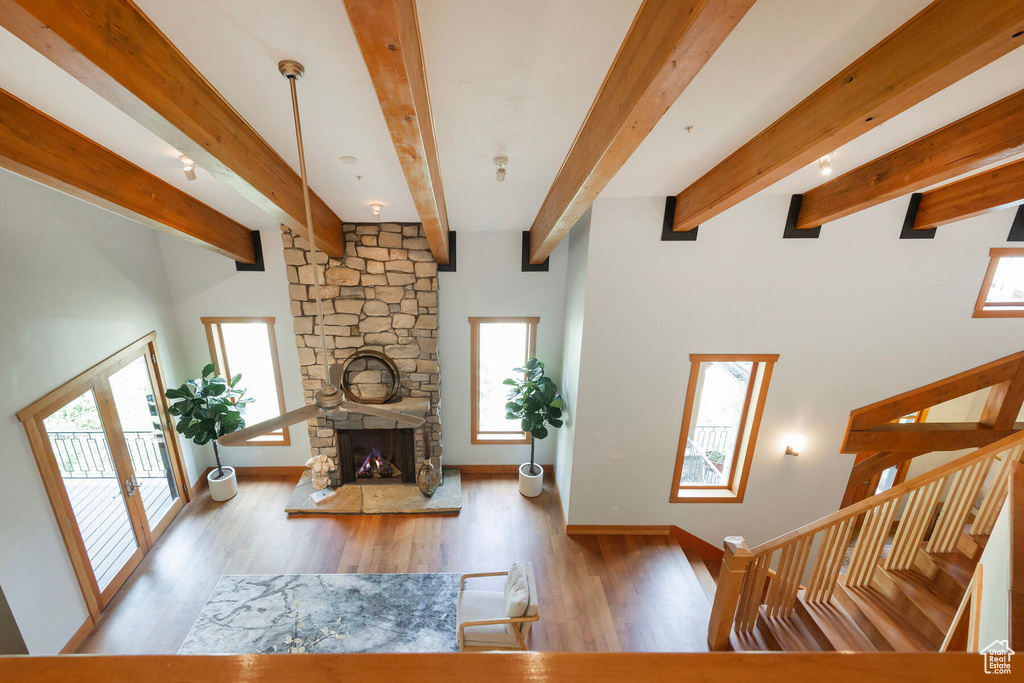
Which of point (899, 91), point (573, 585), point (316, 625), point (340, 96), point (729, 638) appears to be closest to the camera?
point (899, 91)

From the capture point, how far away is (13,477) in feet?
10.3

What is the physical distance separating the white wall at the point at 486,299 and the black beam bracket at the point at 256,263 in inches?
81.9

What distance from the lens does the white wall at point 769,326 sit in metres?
4.08

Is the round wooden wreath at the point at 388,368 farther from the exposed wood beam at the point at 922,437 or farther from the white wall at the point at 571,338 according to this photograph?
the exposed wood beam at the point at 922,437

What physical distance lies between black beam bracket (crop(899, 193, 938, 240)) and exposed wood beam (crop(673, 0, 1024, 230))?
261 centimetres

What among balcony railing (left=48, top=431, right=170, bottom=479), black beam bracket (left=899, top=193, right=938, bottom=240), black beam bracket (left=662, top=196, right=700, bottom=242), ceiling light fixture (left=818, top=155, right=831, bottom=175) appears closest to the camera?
ceiling light fixture (left=818, top=155, right=831, bottom=175)

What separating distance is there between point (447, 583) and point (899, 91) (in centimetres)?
473

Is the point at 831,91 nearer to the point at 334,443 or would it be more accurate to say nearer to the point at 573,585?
the point at 573,585

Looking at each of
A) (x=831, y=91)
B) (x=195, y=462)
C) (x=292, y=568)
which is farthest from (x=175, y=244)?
(x=831, y=91)

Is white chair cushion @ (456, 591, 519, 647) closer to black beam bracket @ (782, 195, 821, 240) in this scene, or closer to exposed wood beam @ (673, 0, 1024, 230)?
exposed wood beam @ (673, 0, 1024, 230)

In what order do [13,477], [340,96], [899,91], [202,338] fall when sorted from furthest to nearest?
[202,338]
[13,477]
[340,96]
[899,91]

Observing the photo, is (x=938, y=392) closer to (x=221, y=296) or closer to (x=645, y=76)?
(x=645, y=76)

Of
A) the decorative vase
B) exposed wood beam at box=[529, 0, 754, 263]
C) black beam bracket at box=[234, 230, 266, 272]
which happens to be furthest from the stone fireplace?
exposed wood beam at box=[529, 0, 754, 263]

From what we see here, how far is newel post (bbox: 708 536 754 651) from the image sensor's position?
3145mm
